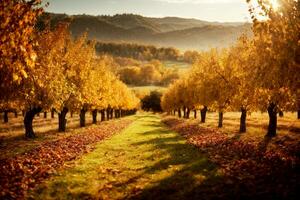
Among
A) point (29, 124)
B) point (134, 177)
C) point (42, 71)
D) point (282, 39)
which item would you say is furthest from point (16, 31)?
point (29, 124)

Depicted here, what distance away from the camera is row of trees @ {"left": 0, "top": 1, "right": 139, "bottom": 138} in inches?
439

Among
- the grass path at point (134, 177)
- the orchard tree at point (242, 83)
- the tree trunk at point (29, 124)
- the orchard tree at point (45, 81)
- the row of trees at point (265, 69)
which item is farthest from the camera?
the tree trunk at point (29, 124)

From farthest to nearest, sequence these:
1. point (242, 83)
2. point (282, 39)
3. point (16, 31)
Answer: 1. point (242, 83)
2. point (282, 39)
3. point (16, 31)

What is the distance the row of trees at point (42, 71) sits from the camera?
36.6ft

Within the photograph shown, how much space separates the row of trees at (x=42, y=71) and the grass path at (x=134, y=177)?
4.92 m

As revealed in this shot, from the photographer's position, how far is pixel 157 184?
49.0 ft

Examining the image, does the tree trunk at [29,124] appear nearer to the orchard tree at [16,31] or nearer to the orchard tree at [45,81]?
the orchard tree at [45,81]

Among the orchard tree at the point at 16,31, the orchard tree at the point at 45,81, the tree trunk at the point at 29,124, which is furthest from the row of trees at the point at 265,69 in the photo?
the tree trunk at the point at 29,124

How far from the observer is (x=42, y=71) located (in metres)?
30.0

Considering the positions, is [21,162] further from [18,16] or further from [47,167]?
[18,16]

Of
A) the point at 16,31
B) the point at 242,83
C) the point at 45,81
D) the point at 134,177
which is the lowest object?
the point at 134,177

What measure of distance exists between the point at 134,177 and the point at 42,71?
17.4m

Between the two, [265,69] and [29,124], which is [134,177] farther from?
[29,124]

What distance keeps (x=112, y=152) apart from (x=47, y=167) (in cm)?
684
